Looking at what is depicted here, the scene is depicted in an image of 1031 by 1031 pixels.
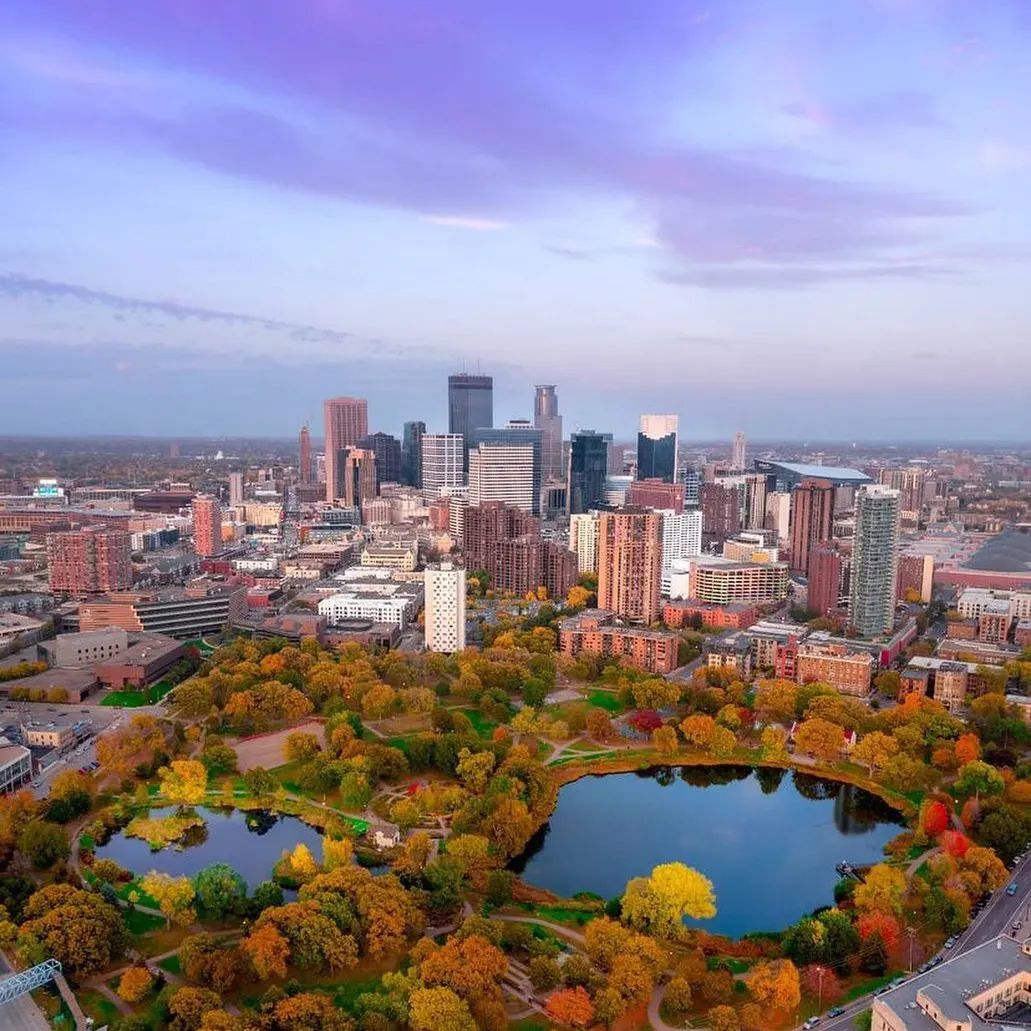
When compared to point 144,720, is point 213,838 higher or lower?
lower

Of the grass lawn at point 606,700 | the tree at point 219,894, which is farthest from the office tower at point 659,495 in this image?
the tree at point 219,894

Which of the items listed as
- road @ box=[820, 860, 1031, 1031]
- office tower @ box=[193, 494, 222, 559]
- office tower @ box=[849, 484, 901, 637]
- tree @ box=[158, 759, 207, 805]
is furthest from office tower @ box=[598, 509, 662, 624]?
office tower @ box=[193, 494, 222, 559]

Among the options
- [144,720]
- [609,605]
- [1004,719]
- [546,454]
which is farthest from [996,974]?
[546,454]

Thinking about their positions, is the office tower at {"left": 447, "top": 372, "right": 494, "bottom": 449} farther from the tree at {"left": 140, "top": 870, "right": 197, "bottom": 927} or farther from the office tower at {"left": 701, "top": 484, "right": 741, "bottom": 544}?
the tree at {"left": 140, "top": 870, "right": 197, "bottom": 927}

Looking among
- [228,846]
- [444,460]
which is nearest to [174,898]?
[228,846]

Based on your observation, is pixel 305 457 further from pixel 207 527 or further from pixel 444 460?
pixel 207 527

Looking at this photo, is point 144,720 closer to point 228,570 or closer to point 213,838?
point 213,838
